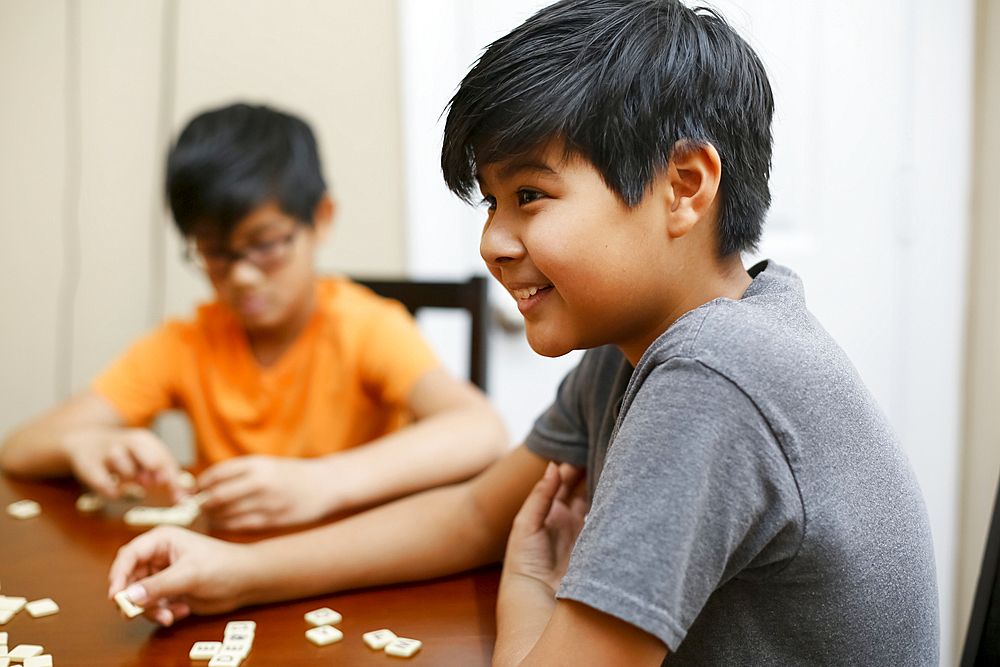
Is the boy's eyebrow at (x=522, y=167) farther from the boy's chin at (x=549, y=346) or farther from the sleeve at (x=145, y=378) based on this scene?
the sleeve at (x=145, y=378)

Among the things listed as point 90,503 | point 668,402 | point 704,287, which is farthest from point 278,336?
point 668,402

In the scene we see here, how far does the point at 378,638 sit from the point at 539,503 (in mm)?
213

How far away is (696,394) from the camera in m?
0.48

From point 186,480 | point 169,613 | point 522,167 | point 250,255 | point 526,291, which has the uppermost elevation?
point 522,167

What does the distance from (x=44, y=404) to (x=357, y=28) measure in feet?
3.97

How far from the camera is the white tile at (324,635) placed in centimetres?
67

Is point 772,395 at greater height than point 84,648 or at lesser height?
greater

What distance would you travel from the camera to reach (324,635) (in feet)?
2.21

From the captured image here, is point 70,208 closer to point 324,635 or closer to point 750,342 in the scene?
point 324,635

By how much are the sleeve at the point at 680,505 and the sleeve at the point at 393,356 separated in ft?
2.95

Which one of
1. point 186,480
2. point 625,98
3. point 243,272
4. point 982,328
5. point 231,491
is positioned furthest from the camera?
point 982,328

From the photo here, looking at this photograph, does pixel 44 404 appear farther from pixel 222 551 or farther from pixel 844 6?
pixel 844 6

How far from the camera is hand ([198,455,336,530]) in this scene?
3.07ft

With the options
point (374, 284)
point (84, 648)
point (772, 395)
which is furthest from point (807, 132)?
point (84, 648)
